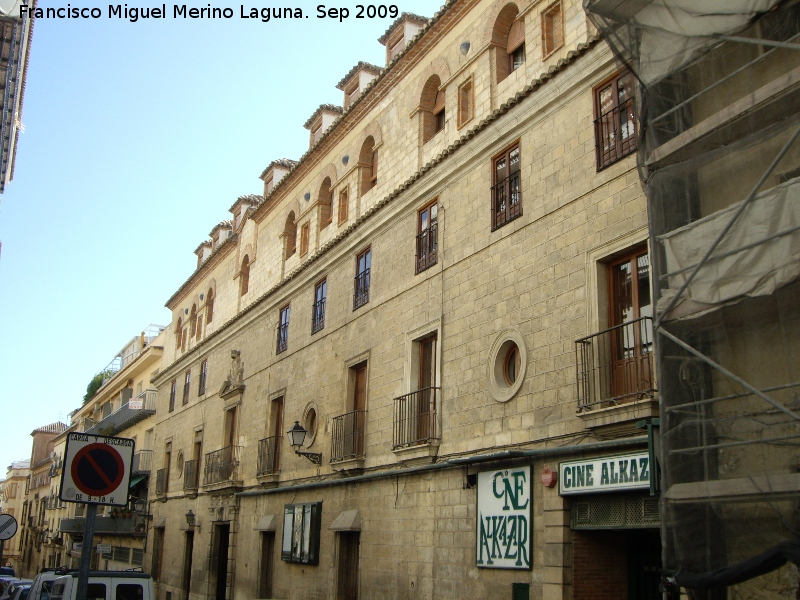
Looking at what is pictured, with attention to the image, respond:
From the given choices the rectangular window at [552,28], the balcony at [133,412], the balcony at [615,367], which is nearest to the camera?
the balcony at [615,367]

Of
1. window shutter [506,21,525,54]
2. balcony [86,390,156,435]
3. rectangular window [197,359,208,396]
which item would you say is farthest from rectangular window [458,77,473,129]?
balcony [86,390,156,435]

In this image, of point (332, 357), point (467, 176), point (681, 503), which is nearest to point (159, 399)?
point (332, 357)

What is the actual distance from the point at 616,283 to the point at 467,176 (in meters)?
4.07

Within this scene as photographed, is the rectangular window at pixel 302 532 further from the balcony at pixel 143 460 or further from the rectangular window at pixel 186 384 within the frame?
the balcony at pixel 143 460

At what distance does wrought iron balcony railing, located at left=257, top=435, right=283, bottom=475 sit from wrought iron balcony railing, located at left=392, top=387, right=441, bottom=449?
6181 millimetres

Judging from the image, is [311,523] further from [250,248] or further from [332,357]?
[250,248]

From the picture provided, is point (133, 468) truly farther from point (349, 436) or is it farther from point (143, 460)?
point (349, 436)

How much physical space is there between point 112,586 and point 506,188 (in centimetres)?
771

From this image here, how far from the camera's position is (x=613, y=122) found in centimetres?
1082

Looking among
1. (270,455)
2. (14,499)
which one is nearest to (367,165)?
(270,455)

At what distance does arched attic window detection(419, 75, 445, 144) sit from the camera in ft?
50.9

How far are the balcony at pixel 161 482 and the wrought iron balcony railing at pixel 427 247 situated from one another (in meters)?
18.4

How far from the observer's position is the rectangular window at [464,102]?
14.3m

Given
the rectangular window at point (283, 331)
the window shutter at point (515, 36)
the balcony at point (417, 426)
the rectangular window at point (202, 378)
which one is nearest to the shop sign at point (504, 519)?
the balcony at point (417, 426)
